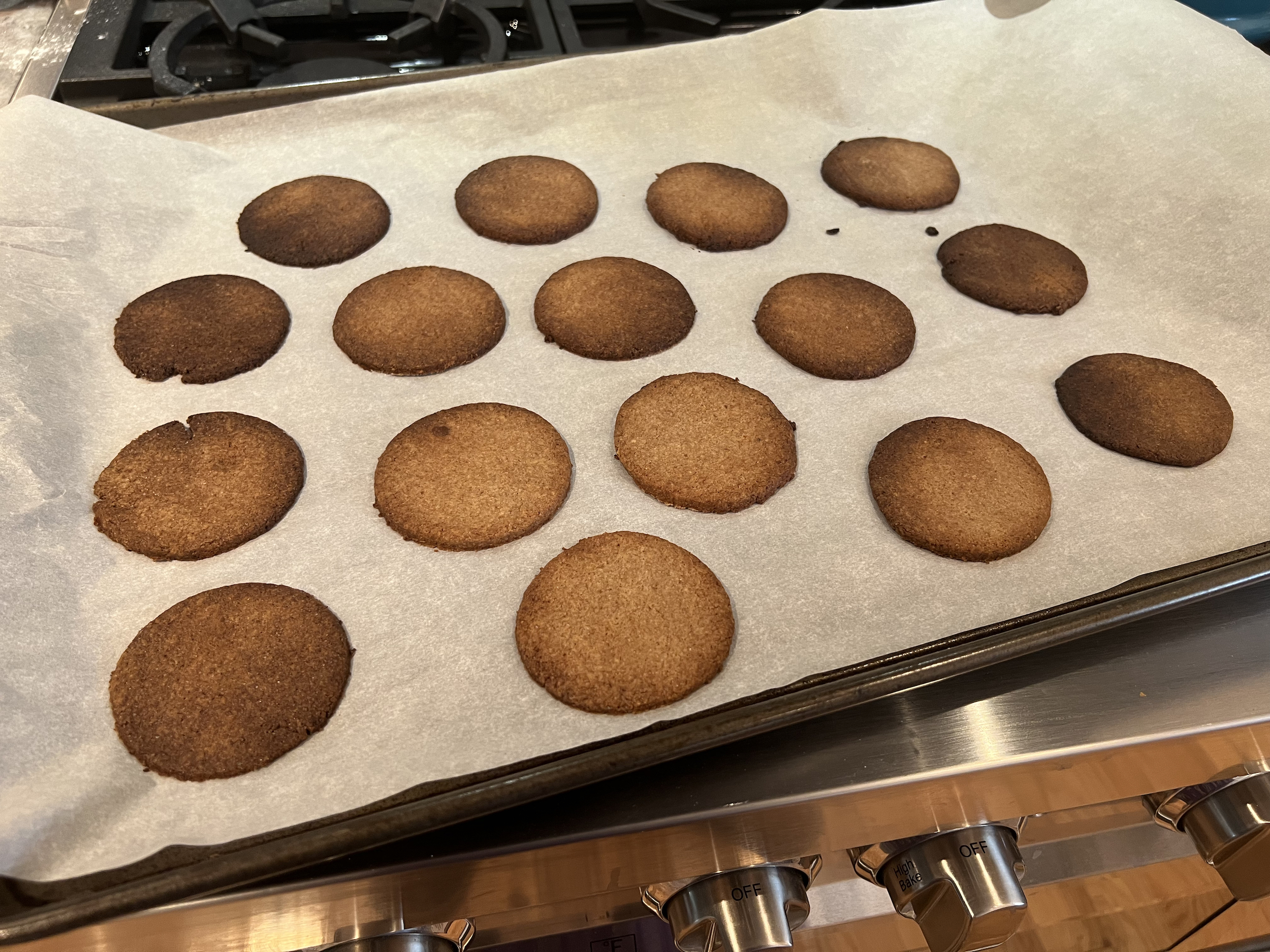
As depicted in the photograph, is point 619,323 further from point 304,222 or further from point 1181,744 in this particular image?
point 1181,744

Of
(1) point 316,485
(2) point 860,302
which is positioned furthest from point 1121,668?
(1) point 316,485

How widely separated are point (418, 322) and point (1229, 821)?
1.31 metres

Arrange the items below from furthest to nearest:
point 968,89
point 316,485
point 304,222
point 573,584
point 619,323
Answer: point 968,89
point 304,222
point 619,323
point 316,485
point 573,584

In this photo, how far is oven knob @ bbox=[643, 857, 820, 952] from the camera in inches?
33.0

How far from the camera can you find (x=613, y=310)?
1.46 m

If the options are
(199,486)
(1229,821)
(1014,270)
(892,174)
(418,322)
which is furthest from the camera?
(892,174)

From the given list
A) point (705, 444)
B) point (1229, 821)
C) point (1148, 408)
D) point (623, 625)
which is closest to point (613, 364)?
point (705, 444)

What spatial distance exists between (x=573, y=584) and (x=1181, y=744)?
0.70 meters

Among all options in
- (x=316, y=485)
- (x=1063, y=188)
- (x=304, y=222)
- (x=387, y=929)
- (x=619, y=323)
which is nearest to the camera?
(x=387, y=929)

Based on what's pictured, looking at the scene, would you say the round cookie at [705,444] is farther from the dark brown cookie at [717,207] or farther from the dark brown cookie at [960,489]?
the dark brown cookie at [717,207]

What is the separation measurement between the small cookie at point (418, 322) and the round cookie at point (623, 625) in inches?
17.8

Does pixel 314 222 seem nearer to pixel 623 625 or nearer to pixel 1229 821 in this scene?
pixel 623 625

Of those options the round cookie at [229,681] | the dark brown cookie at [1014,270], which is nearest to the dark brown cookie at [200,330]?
the round cookie at [229,681]

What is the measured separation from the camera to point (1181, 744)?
0.89 m
